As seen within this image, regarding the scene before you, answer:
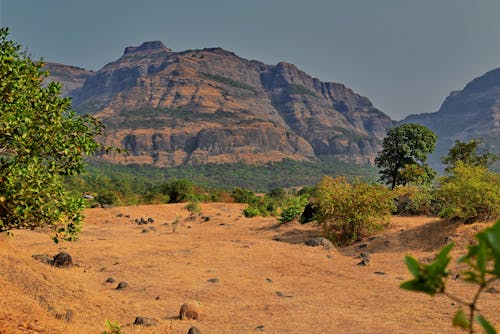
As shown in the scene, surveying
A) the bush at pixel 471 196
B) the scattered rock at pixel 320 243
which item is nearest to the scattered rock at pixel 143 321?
the scattered rock at pixel 320 243

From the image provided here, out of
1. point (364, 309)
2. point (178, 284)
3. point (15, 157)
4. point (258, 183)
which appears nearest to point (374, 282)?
point (364, 309)

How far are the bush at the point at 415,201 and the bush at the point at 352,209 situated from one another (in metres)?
3.76

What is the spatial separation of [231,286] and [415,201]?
1549cm

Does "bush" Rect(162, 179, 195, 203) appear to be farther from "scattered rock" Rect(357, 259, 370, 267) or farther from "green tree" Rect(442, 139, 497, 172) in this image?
"scattered rock" Rect(357, 259, 370, 267)

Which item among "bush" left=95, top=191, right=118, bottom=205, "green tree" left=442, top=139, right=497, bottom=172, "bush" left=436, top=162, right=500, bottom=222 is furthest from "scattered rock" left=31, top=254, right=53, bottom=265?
"green tree" left=442, top=139, right=497, bottom=172

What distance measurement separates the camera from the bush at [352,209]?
1825 centimetres

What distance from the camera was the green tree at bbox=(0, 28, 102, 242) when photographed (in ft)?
19.8

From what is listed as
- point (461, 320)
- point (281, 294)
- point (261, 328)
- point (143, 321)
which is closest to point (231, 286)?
point (281, 294)

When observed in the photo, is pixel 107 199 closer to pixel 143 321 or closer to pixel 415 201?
pixel 415 201

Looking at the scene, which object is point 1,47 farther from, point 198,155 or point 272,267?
point 198,155

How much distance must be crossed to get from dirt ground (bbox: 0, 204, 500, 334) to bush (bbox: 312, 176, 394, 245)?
845mm

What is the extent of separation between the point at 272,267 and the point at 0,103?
10.1 m

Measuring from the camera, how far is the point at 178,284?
37.3 ft

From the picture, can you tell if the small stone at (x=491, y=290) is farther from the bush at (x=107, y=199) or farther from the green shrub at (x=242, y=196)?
the green shrub at (x=242, y=196)
